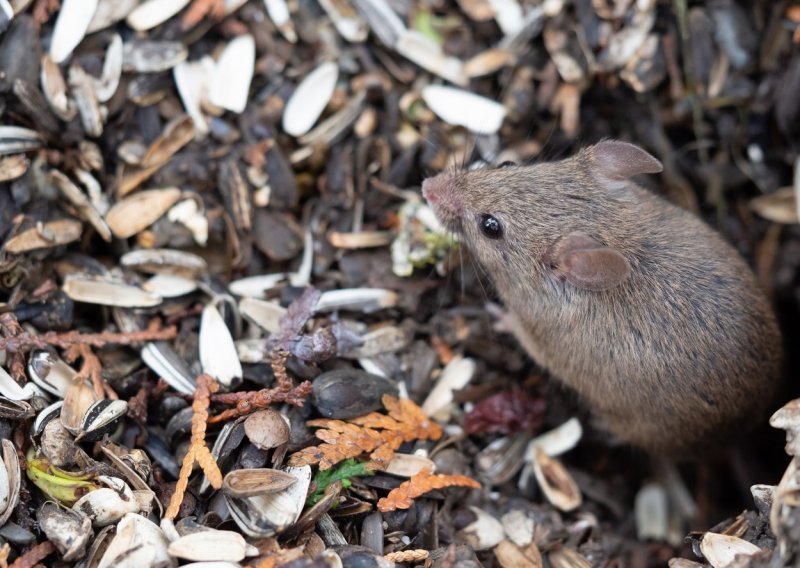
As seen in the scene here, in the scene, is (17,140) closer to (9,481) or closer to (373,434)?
(9,481)

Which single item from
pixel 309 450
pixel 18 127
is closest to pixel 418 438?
pixel 309 450

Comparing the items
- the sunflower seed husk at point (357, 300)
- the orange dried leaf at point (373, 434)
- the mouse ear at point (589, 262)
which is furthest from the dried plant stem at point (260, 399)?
the mouse ear at point (589, 262)

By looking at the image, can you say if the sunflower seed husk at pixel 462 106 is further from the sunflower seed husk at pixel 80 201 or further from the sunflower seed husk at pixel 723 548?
the sunflower seed husk at pixel 723 548

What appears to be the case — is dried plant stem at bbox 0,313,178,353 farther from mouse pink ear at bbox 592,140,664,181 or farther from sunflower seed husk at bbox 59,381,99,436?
mouse pink ear at bbox 592,140,664,181

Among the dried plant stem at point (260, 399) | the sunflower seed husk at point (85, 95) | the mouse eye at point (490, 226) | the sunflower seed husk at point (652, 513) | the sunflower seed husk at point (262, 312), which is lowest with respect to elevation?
the sunflower seed husk at point (652, 513)

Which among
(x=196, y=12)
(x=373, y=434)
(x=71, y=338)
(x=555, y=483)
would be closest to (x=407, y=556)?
(x=373, y=434)

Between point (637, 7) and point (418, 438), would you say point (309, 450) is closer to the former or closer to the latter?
point (418, 438)
